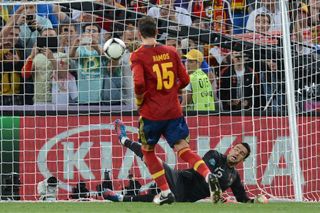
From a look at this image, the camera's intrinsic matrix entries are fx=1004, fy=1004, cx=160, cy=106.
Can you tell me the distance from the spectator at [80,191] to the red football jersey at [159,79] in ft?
11.8

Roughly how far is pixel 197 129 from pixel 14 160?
2.65 m

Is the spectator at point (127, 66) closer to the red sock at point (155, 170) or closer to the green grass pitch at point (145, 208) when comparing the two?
the green grass pitch at point (145, 208)

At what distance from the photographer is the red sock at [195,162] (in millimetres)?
10570

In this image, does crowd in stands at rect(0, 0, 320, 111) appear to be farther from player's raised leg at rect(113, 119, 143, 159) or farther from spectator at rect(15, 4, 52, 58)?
player's raised leg at rect(113, 119, 143, 159)

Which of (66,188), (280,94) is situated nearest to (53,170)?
(66,188)

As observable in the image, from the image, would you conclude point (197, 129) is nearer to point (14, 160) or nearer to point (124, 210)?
point (14, 160)

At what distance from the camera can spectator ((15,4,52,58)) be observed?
49.1 ft

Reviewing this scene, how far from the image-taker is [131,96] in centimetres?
1487

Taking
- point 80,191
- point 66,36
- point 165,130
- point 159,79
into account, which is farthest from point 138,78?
point 66,36

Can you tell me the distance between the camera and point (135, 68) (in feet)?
34.5

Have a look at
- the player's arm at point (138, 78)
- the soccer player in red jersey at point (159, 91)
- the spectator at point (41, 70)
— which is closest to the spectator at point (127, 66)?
the spectator at point (41, 70)

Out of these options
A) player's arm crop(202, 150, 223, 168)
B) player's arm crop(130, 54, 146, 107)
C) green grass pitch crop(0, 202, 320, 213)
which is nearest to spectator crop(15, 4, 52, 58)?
green grass pitch crop(0, 202, 320, 213)

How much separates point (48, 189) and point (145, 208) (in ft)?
10.3

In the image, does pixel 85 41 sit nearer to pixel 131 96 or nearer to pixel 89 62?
pixel 89 62
